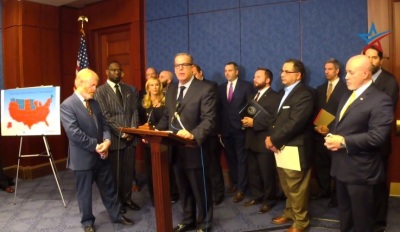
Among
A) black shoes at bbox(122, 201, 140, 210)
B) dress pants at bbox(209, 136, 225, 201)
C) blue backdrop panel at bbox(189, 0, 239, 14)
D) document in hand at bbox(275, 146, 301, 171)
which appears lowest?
black shoes at bbox(122, 201, 140, 210)

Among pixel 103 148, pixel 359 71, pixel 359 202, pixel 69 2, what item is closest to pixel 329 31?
pixel 359 71

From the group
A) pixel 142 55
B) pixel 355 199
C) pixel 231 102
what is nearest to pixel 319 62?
pixel 231 102

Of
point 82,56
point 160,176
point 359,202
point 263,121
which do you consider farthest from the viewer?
point 82,56

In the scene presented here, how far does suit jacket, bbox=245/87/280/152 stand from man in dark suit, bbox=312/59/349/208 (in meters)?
0.49

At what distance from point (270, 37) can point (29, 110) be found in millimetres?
3123

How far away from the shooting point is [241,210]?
154 inches

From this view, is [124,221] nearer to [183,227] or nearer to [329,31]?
[183,227]

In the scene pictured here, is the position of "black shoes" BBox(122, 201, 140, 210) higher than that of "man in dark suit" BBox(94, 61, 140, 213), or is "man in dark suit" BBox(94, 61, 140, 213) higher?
"man in dark suit" BBox(94, 61, 140, 213)

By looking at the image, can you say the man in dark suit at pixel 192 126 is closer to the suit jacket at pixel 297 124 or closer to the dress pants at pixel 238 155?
the suit jacket at pixel 297 124

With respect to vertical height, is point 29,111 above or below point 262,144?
above

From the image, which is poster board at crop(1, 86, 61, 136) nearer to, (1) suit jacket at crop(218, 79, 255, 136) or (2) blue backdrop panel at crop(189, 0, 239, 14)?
(1) suit jacket at crop(218, 79, 255, 136)

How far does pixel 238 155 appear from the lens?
4402mm

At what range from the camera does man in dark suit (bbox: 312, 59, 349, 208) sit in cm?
380

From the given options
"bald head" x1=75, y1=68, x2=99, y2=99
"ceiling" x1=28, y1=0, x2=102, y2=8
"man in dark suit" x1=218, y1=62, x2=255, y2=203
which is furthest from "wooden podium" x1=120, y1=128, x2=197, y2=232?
"ceiling" x1=28, y1=0, x2=102, y2=8
